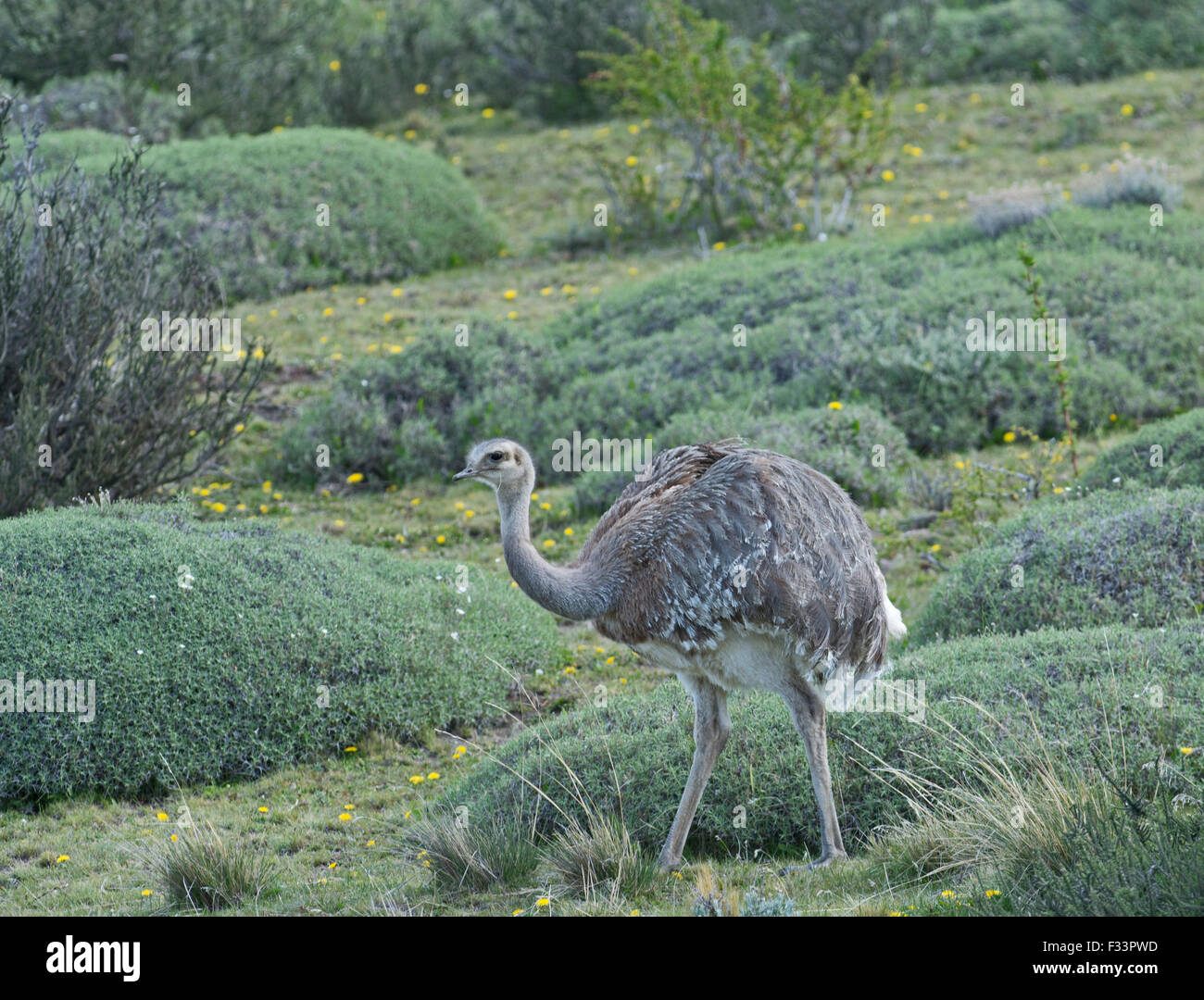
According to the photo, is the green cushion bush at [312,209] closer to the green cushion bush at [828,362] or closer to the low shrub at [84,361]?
the green cushion bush at [828,362]

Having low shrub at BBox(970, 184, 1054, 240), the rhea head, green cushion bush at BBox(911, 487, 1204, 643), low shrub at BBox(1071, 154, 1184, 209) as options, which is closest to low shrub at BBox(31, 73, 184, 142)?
low shrub at BBox(970, 184, 1054, 240)

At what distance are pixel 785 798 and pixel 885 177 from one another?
39.3ft

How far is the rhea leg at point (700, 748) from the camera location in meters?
5.89

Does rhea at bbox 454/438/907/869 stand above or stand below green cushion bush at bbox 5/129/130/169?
below

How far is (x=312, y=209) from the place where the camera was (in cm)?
1562

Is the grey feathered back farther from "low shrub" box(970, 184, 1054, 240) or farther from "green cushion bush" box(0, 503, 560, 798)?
"low shrub" box(970, 184, 1054, 240)

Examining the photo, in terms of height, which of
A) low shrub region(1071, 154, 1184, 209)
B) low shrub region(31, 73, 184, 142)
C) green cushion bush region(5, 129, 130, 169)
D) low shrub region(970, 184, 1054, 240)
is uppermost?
low shrub region(31, 73, 184, 142)

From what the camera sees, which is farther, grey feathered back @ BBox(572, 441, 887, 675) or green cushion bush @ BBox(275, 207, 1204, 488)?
green cushion bush @ BBox(275, 207, 1204, 488)

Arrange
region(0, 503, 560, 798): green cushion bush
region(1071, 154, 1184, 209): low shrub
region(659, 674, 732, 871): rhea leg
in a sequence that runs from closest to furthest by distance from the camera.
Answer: region(659, 674, 732, 871): rhea leg, region(0, 503, 560, 798): green cushion bush, region(1071, 154, 1184, 209): low shrub

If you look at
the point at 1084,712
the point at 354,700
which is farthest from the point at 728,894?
the point at 354,700

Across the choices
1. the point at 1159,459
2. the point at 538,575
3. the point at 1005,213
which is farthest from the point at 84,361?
the point at 1005,213

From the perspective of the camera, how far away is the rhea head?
5.54 meters

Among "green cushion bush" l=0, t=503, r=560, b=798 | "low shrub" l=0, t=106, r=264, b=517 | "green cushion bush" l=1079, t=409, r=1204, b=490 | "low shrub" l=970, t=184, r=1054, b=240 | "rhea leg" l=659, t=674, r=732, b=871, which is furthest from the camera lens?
"low shrub" l=970, t=184, r=1054, b=240
